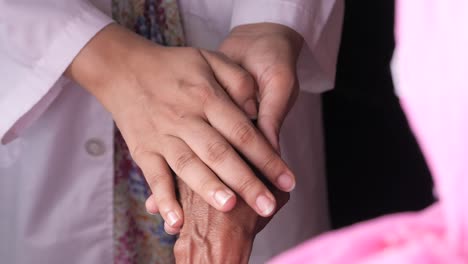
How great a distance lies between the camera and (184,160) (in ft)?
1.64

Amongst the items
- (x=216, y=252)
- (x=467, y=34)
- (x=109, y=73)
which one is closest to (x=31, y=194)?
(x=109, y=73)

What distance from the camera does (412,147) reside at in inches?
44.0

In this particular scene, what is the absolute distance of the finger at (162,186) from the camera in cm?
49

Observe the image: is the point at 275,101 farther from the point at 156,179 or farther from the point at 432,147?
the point at 432,147

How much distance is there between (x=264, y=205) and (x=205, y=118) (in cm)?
10

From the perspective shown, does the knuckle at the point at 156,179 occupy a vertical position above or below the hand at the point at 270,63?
below

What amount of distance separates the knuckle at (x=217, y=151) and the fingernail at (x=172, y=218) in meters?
0.05

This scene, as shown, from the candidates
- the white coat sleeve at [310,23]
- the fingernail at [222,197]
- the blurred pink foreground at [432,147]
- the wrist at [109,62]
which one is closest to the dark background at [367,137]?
the white coat sleeve at [310,23]

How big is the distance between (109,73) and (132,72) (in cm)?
2

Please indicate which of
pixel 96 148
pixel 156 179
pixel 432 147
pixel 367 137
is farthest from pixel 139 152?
pixel 367 137

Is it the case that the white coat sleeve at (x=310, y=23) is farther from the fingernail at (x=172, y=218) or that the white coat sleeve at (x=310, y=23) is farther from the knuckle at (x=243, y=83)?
the fingernail at (x=172, y=218)

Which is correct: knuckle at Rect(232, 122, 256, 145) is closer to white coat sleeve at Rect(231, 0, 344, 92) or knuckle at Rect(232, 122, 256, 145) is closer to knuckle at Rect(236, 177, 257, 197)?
knuckle at Rect(236, 177, 257, 197)

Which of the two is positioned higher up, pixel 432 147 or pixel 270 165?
pixel 432 147

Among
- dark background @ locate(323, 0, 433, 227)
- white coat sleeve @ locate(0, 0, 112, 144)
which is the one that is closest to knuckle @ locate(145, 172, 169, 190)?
white coat sleeve @ locate(0, 0, 112, 144)
